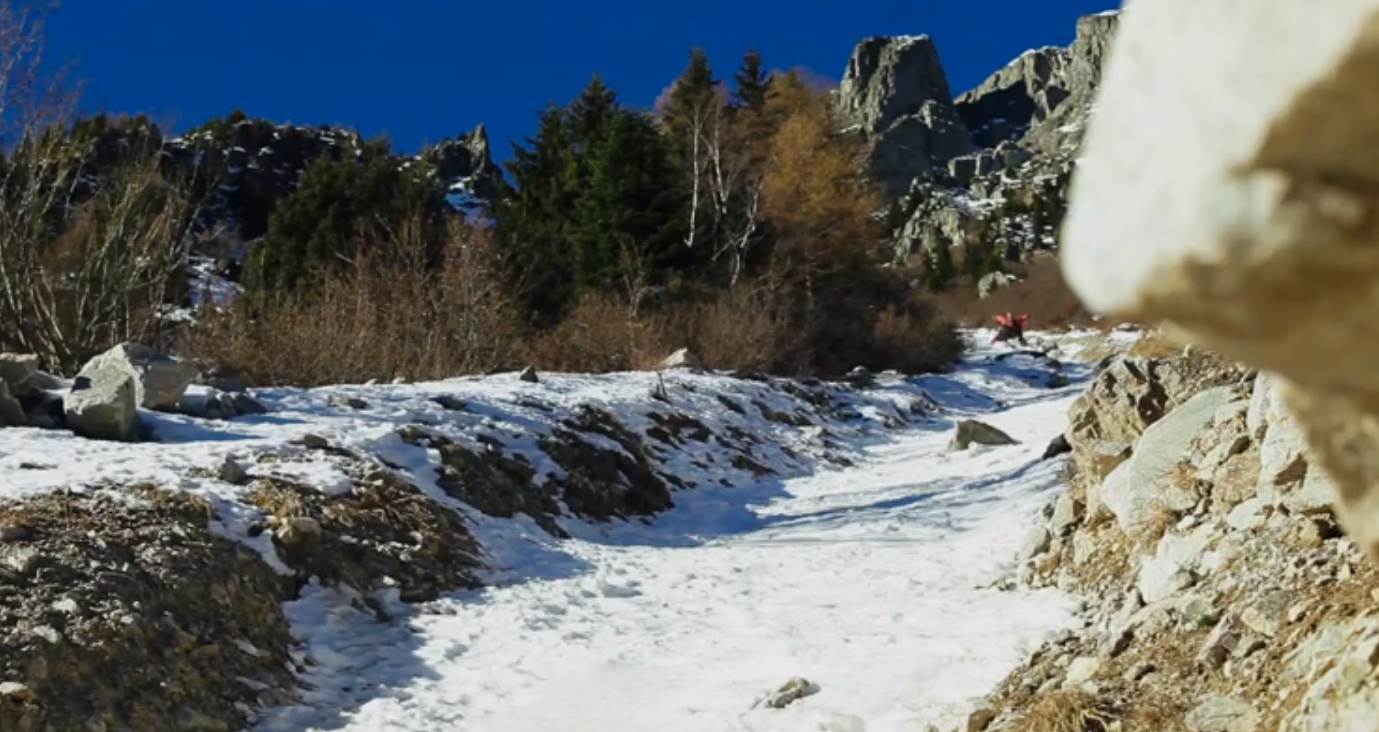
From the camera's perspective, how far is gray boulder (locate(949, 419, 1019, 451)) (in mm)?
12594

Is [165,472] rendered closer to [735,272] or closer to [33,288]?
[33,288]

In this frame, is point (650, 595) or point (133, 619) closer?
point (133, 619)

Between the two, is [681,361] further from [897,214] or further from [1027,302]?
[897,214]

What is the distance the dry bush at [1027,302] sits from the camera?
45750 millimetres

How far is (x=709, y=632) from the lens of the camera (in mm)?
6008

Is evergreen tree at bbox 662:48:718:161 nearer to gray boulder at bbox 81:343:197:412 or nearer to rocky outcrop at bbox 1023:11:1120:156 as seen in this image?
gray boulder at bbox 81:343:197:412

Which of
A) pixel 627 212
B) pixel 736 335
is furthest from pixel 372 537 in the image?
pixel 627 212

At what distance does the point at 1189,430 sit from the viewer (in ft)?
18.8

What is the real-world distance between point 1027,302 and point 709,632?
158 ft

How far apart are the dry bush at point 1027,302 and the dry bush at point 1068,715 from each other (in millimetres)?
39035

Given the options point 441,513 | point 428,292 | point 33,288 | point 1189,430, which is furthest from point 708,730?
point 428,292

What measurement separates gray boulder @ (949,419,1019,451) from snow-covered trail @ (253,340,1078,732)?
11.1 feet

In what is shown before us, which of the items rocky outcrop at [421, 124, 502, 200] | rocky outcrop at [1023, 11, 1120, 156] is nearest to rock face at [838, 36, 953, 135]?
rocky outcrop at [1023, 11, 1120, 156]

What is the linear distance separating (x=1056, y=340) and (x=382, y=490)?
32321mm
